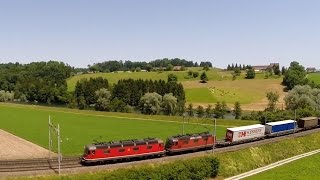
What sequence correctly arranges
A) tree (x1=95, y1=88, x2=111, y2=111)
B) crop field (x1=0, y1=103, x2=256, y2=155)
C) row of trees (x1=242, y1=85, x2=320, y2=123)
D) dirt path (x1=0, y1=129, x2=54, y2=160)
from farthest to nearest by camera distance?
tree (x1=95, y1=88, x2=111, y2=111), row of trees (x1=242, y1=85, x2=320, y2=123), crop field (x1=0, y1=103, x2=256, y2=155), dirt path (x1=0, y1=129, x2=54, y2=160)

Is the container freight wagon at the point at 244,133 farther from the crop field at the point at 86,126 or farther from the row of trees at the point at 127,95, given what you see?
the row of trees at the point at 127,95

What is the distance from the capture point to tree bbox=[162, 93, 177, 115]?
128 metres

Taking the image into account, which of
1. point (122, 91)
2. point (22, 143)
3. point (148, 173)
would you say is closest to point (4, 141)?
point (22, 143)

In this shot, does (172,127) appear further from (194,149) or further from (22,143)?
(22,143)

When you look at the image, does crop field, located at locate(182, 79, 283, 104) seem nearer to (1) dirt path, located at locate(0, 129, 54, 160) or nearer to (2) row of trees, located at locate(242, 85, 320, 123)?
(2) row of trees, located at locate(242, 85, 320, 123)

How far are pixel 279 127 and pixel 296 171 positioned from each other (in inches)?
779

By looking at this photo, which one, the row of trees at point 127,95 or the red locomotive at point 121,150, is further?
the row of trees at point 127,95

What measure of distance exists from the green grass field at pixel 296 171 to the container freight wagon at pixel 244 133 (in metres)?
9.52

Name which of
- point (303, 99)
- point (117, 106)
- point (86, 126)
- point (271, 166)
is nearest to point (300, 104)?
point (303, 99)

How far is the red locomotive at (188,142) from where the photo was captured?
61.5m

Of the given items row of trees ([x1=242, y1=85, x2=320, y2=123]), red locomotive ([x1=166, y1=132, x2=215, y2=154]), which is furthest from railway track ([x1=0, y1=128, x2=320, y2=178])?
row of trees ([x1=242, y1=85, x2=320, y2=123])

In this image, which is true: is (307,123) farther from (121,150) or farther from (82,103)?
(82,103)

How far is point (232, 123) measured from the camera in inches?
3947

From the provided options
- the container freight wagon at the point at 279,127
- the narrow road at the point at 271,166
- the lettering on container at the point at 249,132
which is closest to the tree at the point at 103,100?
the container freight wagon at the point at 279,127
